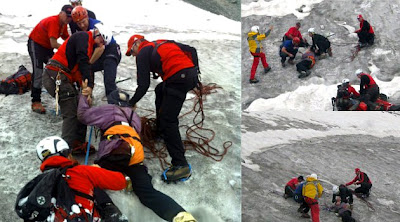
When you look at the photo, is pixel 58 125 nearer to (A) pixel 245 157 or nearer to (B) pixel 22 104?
(B) pixel 22 104

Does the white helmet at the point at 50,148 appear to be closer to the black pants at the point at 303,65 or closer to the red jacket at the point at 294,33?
the black pants at the point at 303,65

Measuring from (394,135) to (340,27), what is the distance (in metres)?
3.91

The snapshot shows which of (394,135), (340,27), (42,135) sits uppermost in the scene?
(340,27)

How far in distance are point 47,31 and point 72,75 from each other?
0.87m

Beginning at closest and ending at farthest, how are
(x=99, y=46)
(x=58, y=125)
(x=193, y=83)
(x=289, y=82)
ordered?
(x=193, y=83), (x=99, y=46), (x=58, y=125), (x=289, y=82)

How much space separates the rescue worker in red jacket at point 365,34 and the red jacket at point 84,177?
723cm

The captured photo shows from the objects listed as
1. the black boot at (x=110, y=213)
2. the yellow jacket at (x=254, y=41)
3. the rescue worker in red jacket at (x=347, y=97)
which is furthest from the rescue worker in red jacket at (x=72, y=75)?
the rescue worker in red jacket at (x=347, y=97)

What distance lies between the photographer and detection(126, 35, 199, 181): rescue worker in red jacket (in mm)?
4406

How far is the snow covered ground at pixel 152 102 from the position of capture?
4.32 m

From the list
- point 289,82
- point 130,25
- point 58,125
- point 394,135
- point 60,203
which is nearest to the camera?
point 60,203

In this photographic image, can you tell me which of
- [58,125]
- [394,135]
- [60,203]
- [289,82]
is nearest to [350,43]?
[289,82]

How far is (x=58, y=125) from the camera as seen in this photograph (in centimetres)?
527

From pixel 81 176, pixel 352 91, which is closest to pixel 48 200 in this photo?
pixel 81 176

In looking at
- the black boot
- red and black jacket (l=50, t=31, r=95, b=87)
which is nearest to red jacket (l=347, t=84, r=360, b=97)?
red and black jacket (l=50, t=31, r=95, b=87)
